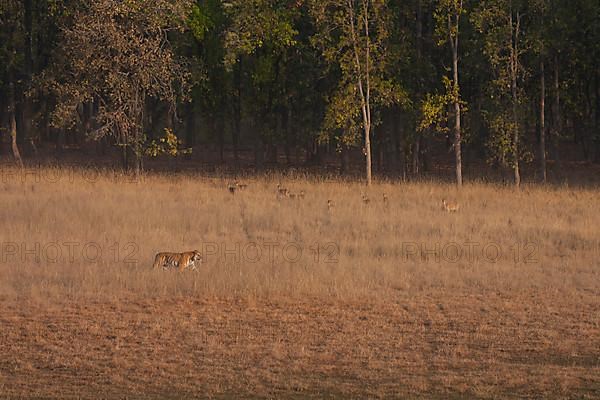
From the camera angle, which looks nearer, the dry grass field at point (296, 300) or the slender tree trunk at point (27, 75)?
the dry grass field at point (296, 300)

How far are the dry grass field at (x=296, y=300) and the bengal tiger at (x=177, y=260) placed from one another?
0.23 metres

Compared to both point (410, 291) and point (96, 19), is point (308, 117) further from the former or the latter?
→ point (410, 291)

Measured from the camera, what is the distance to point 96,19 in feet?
94.1

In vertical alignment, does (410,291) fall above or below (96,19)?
below

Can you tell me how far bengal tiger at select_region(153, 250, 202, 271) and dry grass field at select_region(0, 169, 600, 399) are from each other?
23 cm

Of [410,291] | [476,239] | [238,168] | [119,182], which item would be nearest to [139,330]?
[410,291]

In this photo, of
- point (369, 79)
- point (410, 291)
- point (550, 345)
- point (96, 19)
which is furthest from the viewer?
point (369, 79)

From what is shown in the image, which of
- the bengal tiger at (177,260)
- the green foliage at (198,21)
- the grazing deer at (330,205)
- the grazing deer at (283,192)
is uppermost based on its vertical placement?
→ the green foliage at (198,21)

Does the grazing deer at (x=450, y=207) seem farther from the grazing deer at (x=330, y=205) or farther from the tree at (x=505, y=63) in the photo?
the tree at (x=505, y=63)

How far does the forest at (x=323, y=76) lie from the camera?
29.3 meters

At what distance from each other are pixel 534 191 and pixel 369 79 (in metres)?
6.78

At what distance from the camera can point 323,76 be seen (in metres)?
36.2

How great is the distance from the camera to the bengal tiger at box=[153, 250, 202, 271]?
14570 millimetres

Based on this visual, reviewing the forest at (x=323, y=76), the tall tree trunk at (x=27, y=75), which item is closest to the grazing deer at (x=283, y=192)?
the forest at (x=323, y=76)
